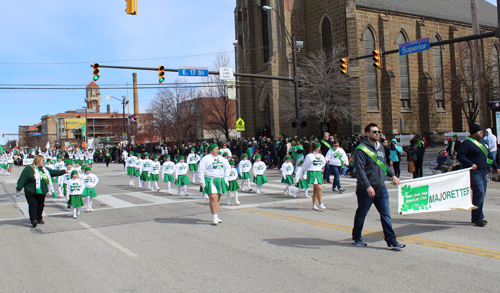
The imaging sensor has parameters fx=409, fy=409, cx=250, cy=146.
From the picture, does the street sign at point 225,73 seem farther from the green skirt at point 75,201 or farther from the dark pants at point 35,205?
the dark pants at point 35,205

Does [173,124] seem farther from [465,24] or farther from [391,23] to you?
[465,24]

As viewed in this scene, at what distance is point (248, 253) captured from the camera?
6.25 meters

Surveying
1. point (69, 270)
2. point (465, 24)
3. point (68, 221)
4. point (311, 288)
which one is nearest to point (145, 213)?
point (68, 221)

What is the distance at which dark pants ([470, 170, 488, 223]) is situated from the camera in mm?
7379

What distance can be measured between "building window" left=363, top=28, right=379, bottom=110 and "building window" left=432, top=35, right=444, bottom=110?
7167 mm

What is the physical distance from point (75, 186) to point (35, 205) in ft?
4.28

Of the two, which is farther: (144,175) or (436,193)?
(144,175)

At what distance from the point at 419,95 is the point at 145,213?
109 ft

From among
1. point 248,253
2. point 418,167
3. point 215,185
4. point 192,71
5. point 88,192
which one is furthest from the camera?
point 192,71

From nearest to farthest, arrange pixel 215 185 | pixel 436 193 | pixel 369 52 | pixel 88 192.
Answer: pixel 436 193 → pixel 215 185 → pixel 88 192 → pixel 369 52

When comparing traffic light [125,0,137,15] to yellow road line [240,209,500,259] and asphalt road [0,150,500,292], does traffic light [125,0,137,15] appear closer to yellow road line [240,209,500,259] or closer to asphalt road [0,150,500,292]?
asphalt road [0,150,500,292]

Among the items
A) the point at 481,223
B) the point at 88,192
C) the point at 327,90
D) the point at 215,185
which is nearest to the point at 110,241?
the point at 215,185

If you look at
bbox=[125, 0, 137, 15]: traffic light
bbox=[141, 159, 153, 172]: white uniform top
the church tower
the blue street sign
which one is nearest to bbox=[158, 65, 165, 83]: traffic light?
bbox=[141, 159, 153, 172]: white uniform top

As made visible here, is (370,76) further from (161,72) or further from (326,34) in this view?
(161,72)
